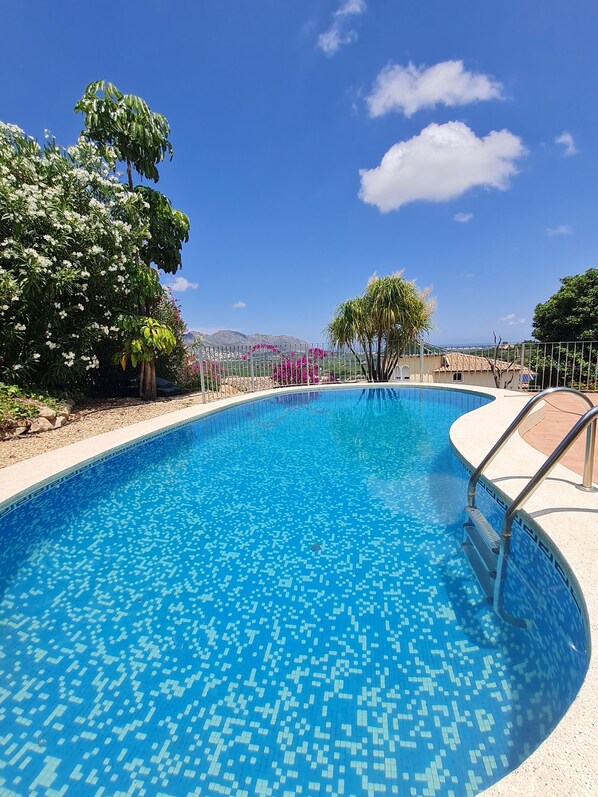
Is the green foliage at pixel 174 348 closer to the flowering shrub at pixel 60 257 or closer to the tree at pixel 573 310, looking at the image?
the flowering shrub at pixel 60 257

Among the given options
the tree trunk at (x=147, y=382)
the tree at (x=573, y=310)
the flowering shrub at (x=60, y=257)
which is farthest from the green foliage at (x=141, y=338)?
the tree at (x=573, y=310)

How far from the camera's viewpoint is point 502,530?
256 cm

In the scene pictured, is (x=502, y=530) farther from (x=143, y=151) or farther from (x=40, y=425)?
(x=143, y=151)

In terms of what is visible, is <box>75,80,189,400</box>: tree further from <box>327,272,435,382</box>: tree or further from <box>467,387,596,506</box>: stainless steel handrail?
<box>467,387,596,506</box>: stainless steel handrail

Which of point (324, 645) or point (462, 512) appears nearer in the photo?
point (324, 645)

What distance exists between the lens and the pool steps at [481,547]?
8.34ft

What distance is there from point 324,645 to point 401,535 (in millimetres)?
1448

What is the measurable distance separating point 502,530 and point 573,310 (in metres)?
16.7

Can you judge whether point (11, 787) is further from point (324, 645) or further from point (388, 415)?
point (388, 415)

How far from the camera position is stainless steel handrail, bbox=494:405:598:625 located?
2116 mm

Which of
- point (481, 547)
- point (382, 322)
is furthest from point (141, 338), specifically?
point (481, 547)

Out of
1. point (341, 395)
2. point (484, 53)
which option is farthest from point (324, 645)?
point (484, 53)

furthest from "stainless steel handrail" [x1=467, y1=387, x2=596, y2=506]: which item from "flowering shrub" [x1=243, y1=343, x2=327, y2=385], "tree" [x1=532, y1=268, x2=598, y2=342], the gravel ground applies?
"tree" [x1=532, y1=268, x2=598, y2=342]

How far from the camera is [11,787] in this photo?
137 centimetres
